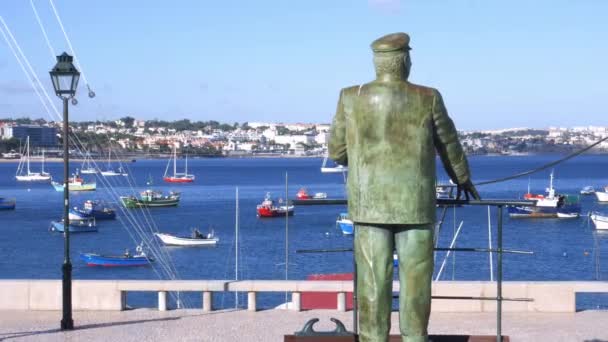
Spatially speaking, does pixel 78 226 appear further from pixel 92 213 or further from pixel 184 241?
pixel 184 241

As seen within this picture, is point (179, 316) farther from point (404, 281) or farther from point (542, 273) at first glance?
point (542, 273)

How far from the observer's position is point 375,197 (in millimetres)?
7406

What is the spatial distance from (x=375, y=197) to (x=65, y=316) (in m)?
5.93

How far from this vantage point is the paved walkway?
11.4m

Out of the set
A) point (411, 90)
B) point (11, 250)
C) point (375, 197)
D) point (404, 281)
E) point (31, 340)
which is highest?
point (411, 90)

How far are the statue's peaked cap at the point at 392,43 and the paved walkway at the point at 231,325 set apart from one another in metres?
4.53

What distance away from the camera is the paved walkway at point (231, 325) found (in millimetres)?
11445

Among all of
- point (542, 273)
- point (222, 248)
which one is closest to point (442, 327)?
point (542, 273)

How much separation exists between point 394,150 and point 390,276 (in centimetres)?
91

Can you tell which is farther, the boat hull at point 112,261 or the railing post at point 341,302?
the boat hull at point 112,261

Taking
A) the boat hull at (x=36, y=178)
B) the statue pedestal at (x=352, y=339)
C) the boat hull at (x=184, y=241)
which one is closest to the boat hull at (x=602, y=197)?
the boat hull at (x=184, y=241)

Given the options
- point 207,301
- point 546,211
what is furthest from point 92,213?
point 207,301

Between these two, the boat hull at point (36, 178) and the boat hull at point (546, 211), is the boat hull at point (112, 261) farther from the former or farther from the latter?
the boat hull at point (36, 178)

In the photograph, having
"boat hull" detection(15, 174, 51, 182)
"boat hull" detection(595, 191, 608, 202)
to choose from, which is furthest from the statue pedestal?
"boat hull" detection(15, 174, 51, 182)
